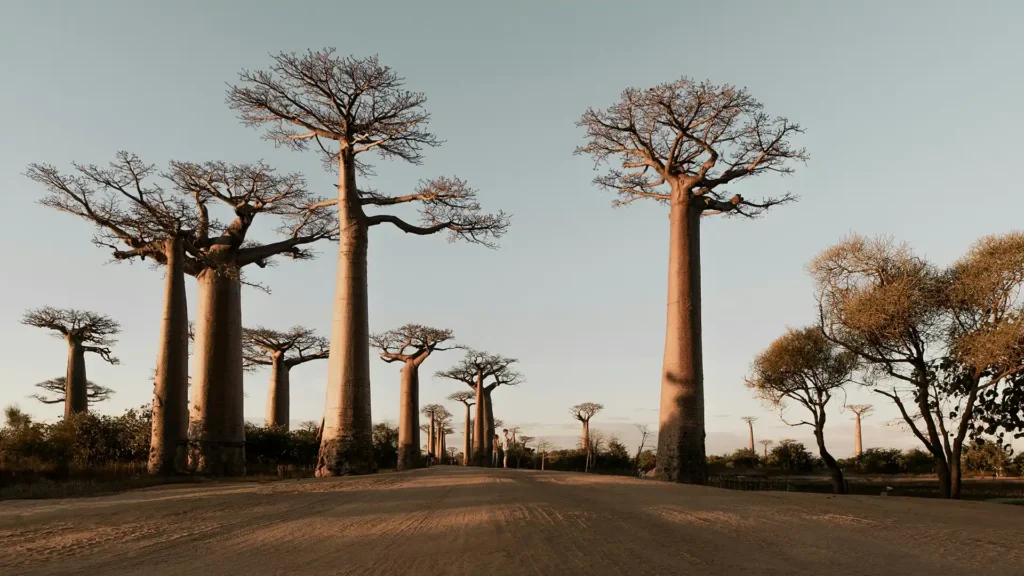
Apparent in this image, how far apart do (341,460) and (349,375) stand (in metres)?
2.04

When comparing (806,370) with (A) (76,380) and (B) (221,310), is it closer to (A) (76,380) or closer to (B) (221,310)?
(B) (221,310)

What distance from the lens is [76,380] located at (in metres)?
33.5

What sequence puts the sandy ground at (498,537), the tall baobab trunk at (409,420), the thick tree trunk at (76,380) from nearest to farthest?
the sandy ground at (498,537) → the thick tree trunk at (76,380) → the tall baobab trunk at (409,420)

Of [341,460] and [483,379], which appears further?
[483,379]

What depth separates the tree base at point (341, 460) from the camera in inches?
622

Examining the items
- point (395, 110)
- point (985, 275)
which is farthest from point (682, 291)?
point (395, 110)

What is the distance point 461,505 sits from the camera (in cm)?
683

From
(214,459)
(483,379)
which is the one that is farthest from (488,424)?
(214,459)

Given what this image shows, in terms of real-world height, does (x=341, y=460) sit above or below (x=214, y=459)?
above

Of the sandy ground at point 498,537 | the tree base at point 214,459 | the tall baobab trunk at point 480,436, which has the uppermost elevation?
the sandy ground at point 498,537

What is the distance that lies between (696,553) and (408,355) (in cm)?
3514

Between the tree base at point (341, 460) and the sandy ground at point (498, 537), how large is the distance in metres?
8.11

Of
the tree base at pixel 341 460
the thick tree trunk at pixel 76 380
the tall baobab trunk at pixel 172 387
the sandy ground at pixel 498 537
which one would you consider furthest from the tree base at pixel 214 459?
the thick tree trunk at pixel 76 380

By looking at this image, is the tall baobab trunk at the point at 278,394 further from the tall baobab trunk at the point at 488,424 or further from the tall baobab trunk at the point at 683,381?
the tall baobab trunk at the point at 683,381
